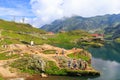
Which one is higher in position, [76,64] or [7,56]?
[7,56]

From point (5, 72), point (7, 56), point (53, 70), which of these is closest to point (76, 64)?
point (53, 70)

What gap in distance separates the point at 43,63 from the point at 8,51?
89.8 ft

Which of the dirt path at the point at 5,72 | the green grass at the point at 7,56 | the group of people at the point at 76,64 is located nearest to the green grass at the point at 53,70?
the group of people at the point at 76,64

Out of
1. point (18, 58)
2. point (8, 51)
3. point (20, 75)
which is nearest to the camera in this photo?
point (20, 75)

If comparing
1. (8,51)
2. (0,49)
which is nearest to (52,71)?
(8,51)

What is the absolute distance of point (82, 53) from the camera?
133m

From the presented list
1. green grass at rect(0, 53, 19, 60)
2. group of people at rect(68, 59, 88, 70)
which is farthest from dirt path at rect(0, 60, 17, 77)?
group of people at rect(68, 59, 88, 70)

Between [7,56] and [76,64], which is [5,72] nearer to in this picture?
[7,56]

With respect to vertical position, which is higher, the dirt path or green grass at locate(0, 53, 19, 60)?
green grass at locate(0, 53, 19, 60)

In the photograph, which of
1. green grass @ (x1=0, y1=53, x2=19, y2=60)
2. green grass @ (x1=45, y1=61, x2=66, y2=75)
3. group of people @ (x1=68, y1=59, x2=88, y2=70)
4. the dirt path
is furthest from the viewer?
green grass @ (x1=0, y1=53, x2=19, y2=60)

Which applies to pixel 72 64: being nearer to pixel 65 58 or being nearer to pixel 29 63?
pixel 65 58

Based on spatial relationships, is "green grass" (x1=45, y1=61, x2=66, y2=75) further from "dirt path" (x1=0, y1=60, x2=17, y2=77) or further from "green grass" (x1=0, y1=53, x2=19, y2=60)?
"green grass" (x1=0, y1=53, x2=19, y2=60)

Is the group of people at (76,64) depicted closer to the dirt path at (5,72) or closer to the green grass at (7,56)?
the dirt path at (5,72)

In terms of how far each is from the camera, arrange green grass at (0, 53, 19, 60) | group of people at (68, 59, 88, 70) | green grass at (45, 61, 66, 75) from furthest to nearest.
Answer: green grass at (0, 53, 19, 60), group of people at (68, 59, 88, 70), green grass at (45, 61, 66, 75)
